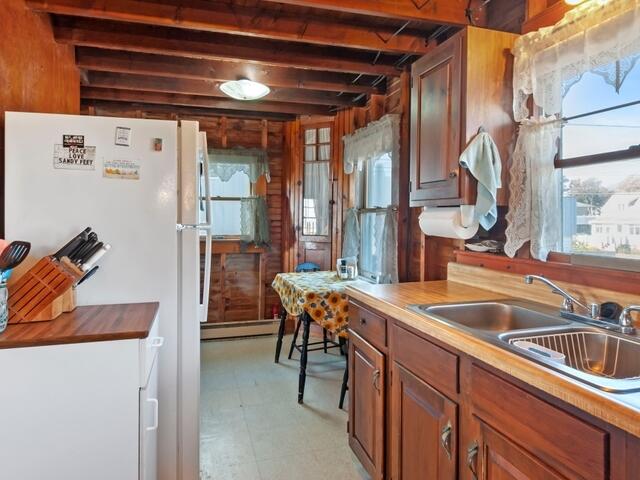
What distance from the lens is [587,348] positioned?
1.31m

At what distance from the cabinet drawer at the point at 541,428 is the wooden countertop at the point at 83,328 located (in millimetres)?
1126

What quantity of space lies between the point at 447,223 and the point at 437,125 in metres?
0.52

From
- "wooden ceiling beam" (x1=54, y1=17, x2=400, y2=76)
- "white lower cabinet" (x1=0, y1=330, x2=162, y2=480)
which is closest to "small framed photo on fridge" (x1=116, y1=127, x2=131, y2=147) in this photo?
"white lower cabinet" (x1=0, y1=330, x2=162, y2=480)

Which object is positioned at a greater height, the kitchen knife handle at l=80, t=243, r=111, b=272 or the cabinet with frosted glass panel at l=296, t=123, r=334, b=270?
the cabinet with frosted glass panel at l=296, t=123, r=334, b=270

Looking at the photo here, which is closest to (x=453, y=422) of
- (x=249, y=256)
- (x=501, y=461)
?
(x=501, y=461)

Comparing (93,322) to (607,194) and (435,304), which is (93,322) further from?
(607,194)

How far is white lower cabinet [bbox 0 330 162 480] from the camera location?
1270 mm

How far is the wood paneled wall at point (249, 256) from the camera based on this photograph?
4497 millimetres

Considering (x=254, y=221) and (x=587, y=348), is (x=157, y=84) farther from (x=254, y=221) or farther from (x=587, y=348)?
(x=587, y=348)

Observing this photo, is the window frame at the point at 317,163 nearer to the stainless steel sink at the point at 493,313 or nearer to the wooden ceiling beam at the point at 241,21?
the wooden ceiling beam at the point at 241,21

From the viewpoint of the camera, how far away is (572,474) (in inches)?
34.4

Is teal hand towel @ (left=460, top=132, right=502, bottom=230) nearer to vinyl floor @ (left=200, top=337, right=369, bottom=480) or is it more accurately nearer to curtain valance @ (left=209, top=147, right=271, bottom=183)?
vinyl floor @ (left=200, top=337, right=369, bottom=480)

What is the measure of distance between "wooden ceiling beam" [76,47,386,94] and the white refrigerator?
1502mm

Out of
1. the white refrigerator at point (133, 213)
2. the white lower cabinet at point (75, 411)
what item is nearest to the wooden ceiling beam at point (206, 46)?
the white refrigerator at point (133, 213)
